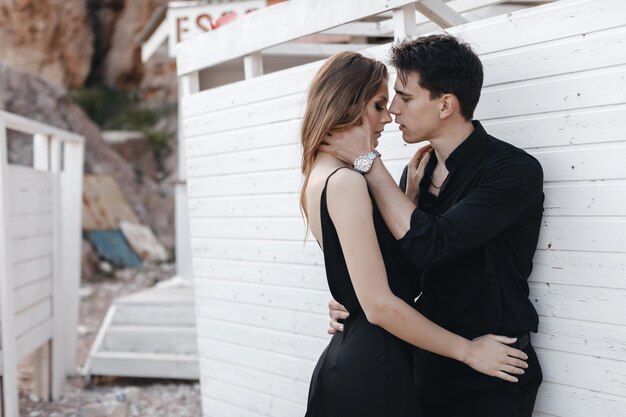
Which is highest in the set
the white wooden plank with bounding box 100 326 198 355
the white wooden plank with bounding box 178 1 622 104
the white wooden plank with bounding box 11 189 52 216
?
the white wooden plank with bounding box 178 1 622 104

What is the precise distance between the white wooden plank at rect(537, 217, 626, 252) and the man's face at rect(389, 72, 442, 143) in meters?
0.55

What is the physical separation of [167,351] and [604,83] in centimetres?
504

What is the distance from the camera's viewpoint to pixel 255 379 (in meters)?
3.96

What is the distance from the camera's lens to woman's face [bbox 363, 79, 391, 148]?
93.8 inches

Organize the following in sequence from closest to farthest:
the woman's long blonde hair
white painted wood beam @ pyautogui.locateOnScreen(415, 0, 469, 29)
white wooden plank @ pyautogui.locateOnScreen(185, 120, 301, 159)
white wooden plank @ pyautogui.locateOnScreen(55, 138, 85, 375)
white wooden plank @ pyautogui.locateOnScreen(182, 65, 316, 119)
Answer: the woman's long blonde hair → white painted wood beam @ pyautogui.locateOnScreen(415, 0, 469, 29) → white wooden plank @ pyautogui.locateOnScreen(182, 65, 316, 119) → white wooden plank @ pyautogui.locateOnScreen(185, 120, 301, 159) → white wooden plank @ pyautogui.locateOnScreen(55, 138, 85, 375)

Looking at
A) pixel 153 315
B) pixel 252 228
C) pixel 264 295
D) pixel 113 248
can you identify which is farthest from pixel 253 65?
pixel 113 248

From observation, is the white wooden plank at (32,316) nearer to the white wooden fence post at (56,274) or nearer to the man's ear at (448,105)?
the white wooden fence post at (56,274)

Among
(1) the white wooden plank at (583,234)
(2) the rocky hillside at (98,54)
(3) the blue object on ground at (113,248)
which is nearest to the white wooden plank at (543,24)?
(1) the white wooden plank at (583,234)

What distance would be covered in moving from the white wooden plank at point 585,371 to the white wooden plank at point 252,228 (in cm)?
142

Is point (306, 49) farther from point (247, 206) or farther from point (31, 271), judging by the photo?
point (31, 271)

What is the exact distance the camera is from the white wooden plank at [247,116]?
3.57 meters

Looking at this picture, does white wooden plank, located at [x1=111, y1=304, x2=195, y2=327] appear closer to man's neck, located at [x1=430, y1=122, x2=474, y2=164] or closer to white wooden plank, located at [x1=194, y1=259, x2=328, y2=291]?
white wooden plank, located at [x1=194, y1=259, x2=328, y2=291]

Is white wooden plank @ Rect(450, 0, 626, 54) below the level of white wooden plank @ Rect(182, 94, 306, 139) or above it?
above

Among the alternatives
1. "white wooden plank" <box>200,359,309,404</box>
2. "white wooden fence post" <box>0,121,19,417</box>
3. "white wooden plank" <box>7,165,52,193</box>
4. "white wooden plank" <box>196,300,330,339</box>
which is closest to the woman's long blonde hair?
"white wooden plank" <box>196,300,330,339</box>
